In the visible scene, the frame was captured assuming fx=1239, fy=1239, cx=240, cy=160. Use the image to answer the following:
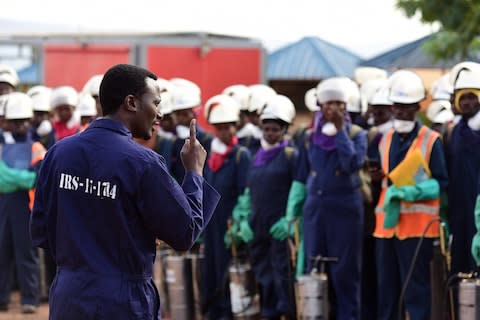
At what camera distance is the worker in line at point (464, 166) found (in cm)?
955

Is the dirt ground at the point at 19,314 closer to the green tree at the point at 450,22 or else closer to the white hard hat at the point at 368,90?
the white hard hat at the point at 368,90

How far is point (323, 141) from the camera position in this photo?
10.2 metres

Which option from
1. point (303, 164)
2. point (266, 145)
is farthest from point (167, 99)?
point (303, 164)

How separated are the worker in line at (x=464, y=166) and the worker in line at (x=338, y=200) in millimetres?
798

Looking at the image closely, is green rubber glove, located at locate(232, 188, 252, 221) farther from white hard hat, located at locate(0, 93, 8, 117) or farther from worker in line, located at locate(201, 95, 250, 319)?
white hard hat, located at locate(0, 93, 8, 117)

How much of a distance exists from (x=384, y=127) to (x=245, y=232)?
1604 millimetres

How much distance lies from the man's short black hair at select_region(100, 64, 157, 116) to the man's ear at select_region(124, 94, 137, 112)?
0.02 m

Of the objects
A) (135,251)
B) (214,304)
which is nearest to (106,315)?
(135,251)

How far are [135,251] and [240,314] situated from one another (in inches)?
214

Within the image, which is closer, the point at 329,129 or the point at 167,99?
the point at 329,129

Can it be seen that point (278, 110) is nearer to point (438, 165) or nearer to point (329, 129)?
point (329, 129)

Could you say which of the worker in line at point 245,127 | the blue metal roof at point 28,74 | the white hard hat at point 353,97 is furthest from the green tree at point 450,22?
the white hard hat at point 353,97

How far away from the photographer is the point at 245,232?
11406 mm

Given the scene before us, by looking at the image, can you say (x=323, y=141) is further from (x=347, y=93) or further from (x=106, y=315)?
(x=106, y=315)
